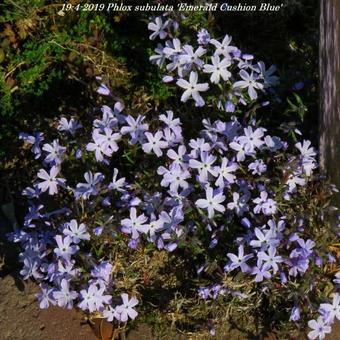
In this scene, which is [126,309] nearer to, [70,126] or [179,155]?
[179,155]

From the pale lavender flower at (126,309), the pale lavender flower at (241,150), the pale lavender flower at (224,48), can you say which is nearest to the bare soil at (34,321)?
the pale lavender flower at (126,309)

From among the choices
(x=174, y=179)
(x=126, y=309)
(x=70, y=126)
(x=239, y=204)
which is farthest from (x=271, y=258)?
(x=70, y=126)

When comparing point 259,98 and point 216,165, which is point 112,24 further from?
point 216,165

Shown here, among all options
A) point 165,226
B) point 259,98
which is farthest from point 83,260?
point 259,98

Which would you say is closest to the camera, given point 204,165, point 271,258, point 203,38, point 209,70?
point 271,258

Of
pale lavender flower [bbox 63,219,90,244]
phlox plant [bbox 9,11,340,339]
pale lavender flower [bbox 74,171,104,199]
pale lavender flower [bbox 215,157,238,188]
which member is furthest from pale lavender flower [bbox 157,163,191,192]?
pale lavender flower [bbox 63,219,90,244]

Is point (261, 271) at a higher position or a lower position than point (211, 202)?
lower
